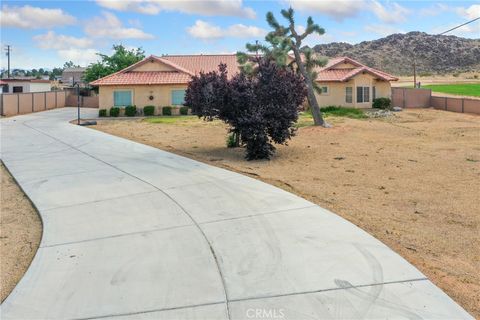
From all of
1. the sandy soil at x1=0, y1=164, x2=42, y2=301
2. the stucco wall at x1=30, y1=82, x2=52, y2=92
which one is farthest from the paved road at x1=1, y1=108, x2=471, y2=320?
the stucco wall at x1=30, y1=82, x2=52, y2=92

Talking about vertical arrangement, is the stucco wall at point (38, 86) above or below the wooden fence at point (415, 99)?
above

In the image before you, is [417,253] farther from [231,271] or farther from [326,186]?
[326,186]

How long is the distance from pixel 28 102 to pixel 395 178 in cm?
3948

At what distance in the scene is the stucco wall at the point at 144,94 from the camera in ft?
130

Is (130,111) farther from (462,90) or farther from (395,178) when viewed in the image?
(462,90)

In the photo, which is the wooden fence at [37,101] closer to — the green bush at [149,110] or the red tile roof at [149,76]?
the red tile roof at [149,76]

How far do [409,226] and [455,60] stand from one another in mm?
128877

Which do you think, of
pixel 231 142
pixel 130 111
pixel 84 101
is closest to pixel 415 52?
pixel 84 101

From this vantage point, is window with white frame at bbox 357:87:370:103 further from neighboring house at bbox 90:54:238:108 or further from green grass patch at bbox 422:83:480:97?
green grass patch at bbox 422:83:480:97

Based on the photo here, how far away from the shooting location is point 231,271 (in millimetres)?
6574

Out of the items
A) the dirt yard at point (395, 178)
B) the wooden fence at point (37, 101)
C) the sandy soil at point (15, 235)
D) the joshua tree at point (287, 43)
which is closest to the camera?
the sandy soil at point (15, 235)

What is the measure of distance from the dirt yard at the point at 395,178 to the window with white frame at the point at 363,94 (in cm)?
1370

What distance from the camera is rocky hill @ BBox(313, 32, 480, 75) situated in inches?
4739

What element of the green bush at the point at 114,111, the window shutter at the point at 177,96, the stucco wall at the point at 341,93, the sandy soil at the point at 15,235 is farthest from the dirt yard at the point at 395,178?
the stucco wall at the point at 341,93
